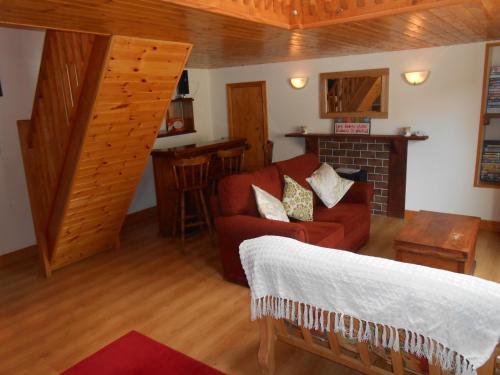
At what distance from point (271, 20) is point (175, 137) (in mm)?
3337

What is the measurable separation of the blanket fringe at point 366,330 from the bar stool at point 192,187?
2413mm

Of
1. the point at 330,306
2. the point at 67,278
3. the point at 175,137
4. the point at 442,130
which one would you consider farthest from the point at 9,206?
the point at 442,130

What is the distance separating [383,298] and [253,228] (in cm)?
168

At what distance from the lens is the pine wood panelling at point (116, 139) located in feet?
9.79

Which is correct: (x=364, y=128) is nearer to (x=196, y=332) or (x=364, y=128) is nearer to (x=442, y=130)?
(x=442, y=130)

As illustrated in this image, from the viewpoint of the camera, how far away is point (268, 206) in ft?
11.1

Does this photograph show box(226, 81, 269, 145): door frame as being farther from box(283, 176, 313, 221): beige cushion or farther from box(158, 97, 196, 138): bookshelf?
box(283, 176, 313, 221): beige cushion

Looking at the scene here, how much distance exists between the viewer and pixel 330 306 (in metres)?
1.73

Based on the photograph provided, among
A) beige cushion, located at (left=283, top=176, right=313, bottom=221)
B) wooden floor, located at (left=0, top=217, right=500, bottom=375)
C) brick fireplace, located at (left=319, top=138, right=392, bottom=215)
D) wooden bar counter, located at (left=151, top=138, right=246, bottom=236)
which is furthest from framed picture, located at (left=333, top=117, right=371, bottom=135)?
beige cushion, located at (left=283, top=176, right=313, bottom=221)

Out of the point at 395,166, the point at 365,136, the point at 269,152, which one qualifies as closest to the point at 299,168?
the point at 365,136

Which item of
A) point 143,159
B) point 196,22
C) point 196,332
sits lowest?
point 196,332

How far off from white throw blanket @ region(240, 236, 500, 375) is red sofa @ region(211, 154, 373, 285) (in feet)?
3.57

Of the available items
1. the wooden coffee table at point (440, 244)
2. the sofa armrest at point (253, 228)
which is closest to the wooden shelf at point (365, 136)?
the wooden coffee table at point (440, 244)

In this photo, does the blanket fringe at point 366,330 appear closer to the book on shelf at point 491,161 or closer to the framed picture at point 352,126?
the book on shelf at point 491,161
